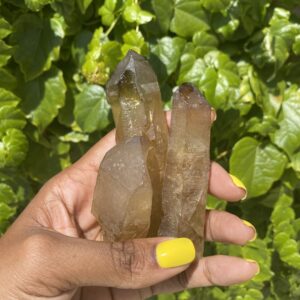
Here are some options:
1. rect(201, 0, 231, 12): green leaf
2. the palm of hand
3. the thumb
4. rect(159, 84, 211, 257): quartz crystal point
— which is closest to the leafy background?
rect(201, 0, 231, 12): green leaf

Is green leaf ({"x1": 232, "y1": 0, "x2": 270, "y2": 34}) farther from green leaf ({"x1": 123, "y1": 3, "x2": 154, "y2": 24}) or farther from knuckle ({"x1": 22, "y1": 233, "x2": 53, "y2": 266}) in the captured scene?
knuckle ({"x1": 22, "y1": 233, "x2": 53, "y2": 266})

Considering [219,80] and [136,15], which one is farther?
[219,80]

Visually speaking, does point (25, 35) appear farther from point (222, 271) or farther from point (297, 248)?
point (297, 248)

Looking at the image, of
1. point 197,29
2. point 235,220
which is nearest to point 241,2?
point 197,29

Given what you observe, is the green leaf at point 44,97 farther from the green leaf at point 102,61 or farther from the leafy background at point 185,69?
the green leaf at point 102,61

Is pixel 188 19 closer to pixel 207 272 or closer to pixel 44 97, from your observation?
pixel 44 97

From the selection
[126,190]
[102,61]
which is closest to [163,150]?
[126,190]

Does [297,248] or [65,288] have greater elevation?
[65,288]
